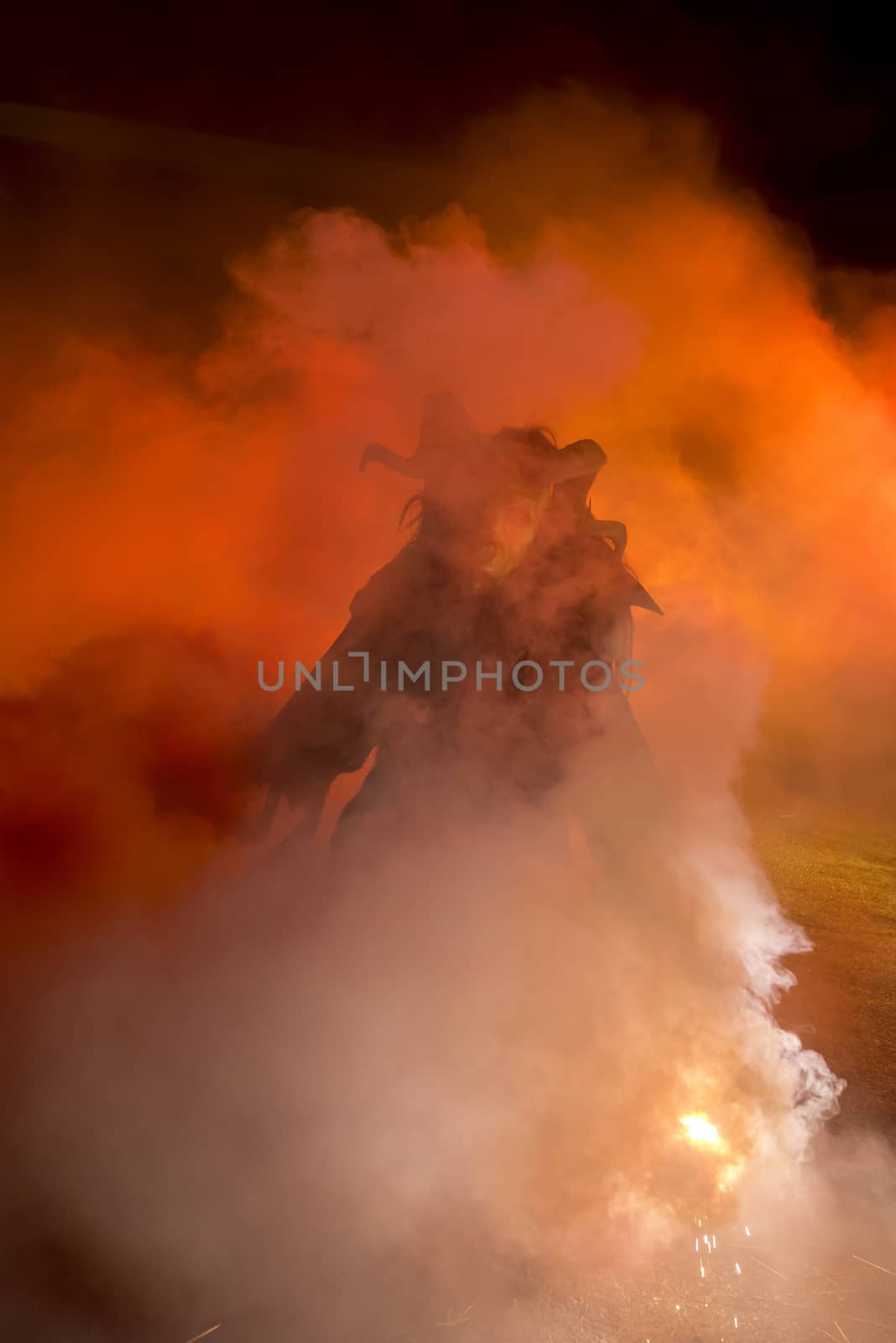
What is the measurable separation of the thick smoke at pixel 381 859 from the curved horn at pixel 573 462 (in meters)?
1.03

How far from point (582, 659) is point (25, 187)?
3.81 m

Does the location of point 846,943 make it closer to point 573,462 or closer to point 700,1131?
point 700,1131

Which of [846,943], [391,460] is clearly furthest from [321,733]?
[846,943]

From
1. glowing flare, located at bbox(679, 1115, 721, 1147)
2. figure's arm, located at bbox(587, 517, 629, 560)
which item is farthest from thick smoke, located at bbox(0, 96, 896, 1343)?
figure's arm, located at bbox(587, 517, 629, 560)

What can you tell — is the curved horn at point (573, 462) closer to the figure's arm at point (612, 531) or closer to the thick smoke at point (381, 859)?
the figure's arm at point (612, 531)

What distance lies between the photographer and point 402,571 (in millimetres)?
3229

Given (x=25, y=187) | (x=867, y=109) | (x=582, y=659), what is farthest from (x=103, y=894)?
(x=867, y=109)

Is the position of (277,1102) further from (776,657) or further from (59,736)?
(776,657)

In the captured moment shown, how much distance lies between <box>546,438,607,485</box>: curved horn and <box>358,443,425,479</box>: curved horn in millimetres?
473

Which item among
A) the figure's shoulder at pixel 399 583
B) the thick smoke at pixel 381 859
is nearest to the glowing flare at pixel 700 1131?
the thick smoke at pixel 381 859

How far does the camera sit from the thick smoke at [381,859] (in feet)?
7.54

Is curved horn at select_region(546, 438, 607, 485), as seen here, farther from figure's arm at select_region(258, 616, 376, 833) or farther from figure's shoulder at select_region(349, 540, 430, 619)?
figure's arm at select_region(258, 616, 376, 833)

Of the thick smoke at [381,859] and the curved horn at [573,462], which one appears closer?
the thick smoke at [381,859]

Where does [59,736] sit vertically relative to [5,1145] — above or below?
above
